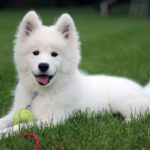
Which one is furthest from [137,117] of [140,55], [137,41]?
[137,41]

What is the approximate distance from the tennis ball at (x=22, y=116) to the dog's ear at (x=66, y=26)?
873 mm

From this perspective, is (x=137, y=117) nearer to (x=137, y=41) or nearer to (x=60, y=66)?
(x=60, y=66)

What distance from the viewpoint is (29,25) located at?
5.26 m

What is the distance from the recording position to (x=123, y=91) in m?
5.60

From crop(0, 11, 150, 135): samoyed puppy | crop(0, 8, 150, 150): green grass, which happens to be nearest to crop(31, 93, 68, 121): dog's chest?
crop(0, 11, 150, 135): samoyed puppy

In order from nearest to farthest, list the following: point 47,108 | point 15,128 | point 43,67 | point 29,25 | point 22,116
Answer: point 15,128, point 43,67, point 22,116, point 47,108, point 29,25

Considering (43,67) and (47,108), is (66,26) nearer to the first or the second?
(43,67)

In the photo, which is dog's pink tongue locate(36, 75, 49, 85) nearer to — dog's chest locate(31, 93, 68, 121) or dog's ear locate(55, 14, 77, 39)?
dog's chest locate(31, 93, 68, 121)

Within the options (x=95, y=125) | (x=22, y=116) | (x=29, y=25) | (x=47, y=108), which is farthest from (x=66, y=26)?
(x=95, y=125)

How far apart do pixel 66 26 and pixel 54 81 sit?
1.98 feet

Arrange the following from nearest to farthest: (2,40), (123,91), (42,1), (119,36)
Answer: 1. (123,91)
2. (2,40)
3. (119,36)
4. (42,1)

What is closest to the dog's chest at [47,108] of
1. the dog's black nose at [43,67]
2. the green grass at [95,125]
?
the green grass at [95,125]

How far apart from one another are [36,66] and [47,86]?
320 mm

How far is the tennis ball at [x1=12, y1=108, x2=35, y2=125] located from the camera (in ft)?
16.4
